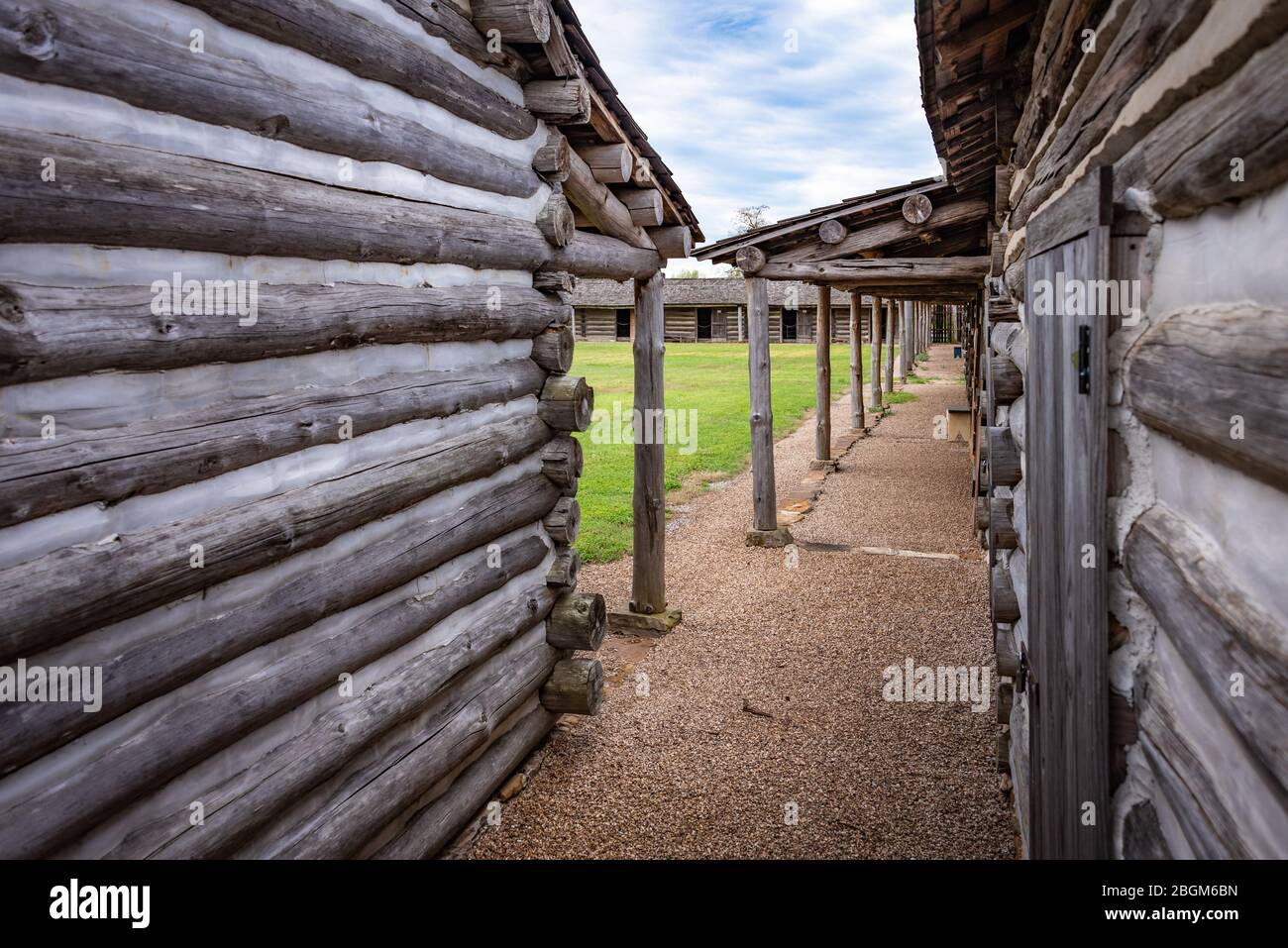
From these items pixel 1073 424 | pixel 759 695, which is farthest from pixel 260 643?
pixel 759 695

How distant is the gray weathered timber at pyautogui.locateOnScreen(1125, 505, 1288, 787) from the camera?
1381 millimetres

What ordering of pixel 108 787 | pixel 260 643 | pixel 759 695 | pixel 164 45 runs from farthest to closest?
pixel 759 695 < pixel 260 643 < pixel 164 45 < pixel 108 787

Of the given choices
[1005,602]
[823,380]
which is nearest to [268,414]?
[1005,602]

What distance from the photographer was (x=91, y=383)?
2.42m

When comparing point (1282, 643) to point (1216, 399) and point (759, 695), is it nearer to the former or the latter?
point (1216, 399)

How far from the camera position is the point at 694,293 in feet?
160

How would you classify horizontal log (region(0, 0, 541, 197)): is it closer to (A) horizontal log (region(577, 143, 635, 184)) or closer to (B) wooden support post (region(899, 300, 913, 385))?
(A) horizontal log (region(577, 143, 635, 184))

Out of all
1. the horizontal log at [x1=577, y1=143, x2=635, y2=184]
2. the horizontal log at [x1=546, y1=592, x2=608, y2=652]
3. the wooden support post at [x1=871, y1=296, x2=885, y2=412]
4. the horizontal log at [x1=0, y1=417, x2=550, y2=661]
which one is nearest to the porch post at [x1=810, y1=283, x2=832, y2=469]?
the wooden support post at [x1=871, y1=296, x2=885, y2=412]

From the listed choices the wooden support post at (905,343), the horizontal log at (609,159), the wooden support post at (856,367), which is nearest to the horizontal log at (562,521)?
the horizontal log at (609,159)

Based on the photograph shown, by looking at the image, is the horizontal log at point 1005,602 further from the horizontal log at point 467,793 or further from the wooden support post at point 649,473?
the wooden support post at point 649,473

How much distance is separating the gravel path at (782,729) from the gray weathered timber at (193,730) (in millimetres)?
1511

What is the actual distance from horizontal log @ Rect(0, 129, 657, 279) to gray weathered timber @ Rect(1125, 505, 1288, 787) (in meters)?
2.72

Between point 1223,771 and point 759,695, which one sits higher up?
point 1223,771
